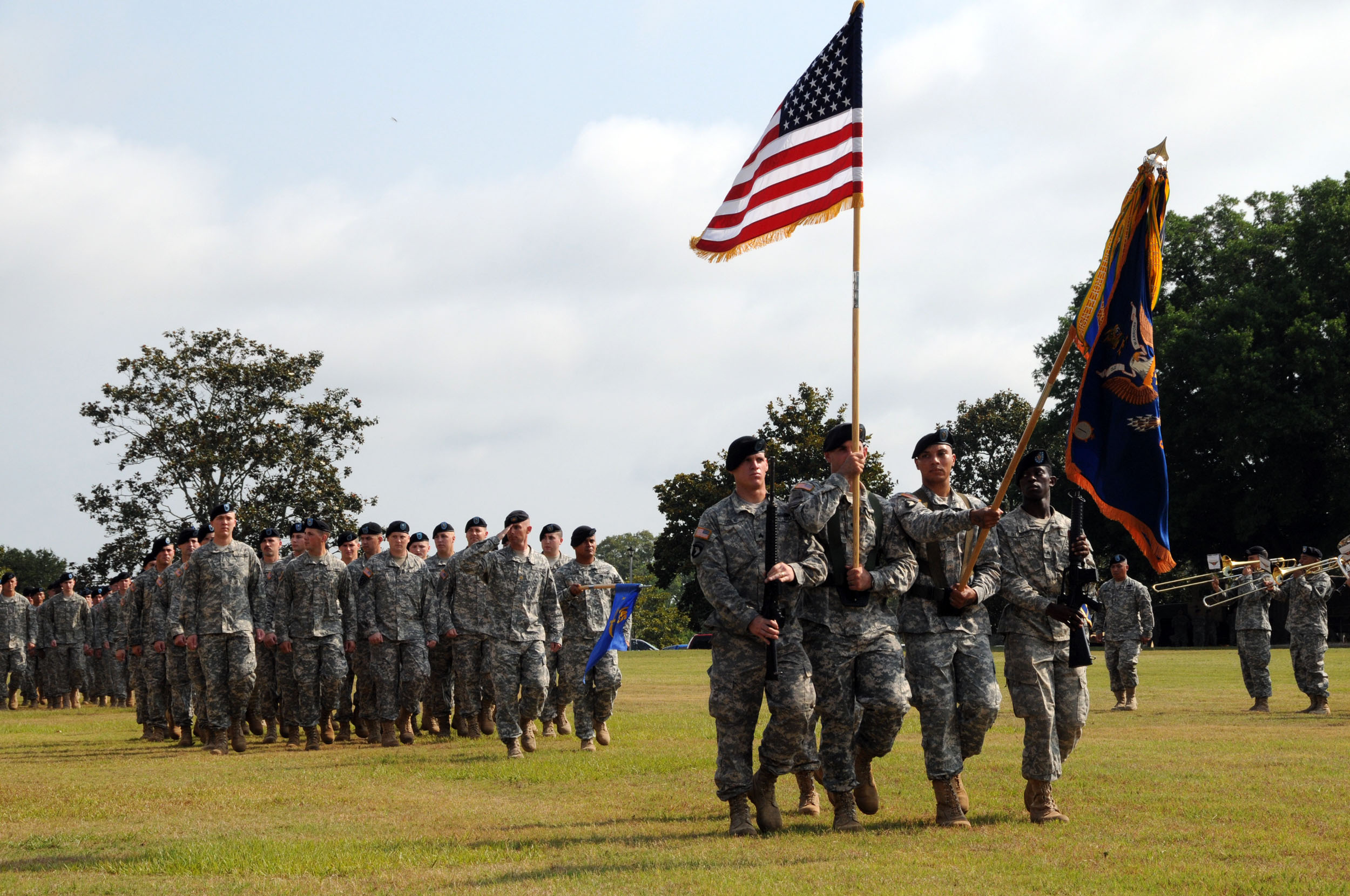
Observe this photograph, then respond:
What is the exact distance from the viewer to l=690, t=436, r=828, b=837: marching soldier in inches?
301

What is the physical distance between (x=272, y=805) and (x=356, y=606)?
20.0ft

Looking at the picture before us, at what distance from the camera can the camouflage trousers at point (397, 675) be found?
1462 cm

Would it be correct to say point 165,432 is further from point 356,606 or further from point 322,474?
point 356,606

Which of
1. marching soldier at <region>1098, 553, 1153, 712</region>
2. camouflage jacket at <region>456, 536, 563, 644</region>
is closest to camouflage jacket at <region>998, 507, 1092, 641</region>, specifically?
camouflage jacket at <region>456, 536, 563, 644</region>

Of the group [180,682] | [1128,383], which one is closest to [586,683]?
[180,682]

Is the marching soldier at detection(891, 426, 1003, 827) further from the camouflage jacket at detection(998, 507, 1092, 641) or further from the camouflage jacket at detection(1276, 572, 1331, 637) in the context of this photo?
the camouflage jacket at detection(1276, 572, 1331, 637)

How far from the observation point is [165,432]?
136ft

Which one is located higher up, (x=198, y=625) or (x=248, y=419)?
(x=248, y=419)

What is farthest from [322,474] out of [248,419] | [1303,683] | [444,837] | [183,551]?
[444,837]

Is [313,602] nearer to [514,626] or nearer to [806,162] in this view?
[514,626]

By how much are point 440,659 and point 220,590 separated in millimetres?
3191

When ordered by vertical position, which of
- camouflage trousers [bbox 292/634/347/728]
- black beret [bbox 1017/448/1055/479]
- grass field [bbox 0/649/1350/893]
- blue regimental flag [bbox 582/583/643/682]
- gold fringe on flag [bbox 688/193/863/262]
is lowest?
grass field [bbox 0/649/1350/893]

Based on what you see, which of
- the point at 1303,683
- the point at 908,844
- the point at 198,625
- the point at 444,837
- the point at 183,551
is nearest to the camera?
the point at 908,844

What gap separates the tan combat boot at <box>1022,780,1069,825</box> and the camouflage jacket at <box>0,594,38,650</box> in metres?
22.5
